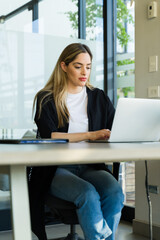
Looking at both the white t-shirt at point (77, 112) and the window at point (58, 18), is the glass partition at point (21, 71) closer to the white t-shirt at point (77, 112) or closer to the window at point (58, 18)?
the window at point (58, 18)

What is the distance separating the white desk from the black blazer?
30.0 inches

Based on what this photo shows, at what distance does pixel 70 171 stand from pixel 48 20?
1770mm

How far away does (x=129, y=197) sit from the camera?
327 cm

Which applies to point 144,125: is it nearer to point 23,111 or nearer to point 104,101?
point 104,101

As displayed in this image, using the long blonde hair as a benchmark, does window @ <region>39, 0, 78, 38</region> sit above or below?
above

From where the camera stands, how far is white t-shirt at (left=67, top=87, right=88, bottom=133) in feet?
6.87

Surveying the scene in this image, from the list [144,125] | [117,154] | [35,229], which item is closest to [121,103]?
[144,125]

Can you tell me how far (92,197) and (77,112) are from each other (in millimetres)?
673

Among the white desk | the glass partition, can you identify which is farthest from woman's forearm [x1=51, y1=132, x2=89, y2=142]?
the glass partition

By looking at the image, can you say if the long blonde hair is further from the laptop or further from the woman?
the laptop

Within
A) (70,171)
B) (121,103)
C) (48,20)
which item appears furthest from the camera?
(48,20)

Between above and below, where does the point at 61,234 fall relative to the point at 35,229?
below

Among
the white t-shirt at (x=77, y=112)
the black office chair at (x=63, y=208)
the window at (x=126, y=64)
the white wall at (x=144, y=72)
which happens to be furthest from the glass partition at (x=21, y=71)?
the black office chair at (x=63, y=208)

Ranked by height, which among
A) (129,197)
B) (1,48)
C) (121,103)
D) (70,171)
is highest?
(1,48)
